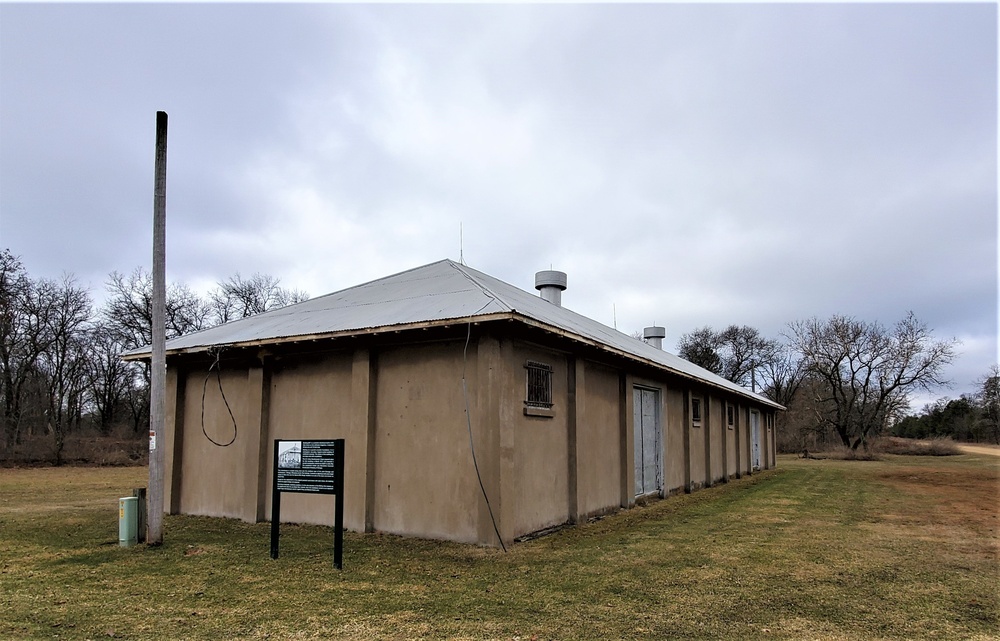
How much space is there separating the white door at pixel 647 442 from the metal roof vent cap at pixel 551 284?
523 centimetres

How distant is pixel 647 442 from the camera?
13711mm

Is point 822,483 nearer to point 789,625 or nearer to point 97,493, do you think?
point 789,625

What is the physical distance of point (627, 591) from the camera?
6.05 meters

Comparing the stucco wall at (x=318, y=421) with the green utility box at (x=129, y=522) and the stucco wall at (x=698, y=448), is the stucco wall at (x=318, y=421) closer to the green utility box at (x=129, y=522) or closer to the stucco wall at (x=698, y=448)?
the green utility box at (x=129, y=522)

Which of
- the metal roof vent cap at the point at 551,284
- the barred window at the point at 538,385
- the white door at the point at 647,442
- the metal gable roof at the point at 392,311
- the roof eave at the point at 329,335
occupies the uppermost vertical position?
the metal roof vent cap at the point at 551,284

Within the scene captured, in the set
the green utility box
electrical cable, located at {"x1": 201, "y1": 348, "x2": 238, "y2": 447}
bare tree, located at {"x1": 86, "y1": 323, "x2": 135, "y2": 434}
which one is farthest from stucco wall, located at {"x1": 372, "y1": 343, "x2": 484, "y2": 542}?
bare tree, located at {"x1": 86, "y1": 323, "x2": 135, "y2": 434}

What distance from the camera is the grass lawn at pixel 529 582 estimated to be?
16.4 ft

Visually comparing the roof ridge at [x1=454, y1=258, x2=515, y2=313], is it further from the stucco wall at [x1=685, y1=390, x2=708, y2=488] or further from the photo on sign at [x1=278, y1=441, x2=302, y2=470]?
the stucco wall at [x1=685, y1=390, x2=708, y2=488]

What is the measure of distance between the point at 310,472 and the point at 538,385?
11.4 ft

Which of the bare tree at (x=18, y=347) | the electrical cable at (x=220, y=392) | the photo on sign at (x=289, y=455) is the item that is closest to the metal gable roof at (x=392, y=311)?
the electrical cable at (x=220, y=392)

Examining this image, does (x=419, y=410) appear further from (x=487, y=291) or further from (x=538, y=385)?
(x=487, y=291)

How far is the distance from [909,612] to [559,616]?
115 inches

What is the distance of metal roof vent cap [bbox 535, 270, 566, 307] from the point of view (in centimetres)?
1861

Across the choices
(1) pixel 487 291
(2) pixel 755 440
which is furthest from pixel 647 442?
(2) pixel 755 440
